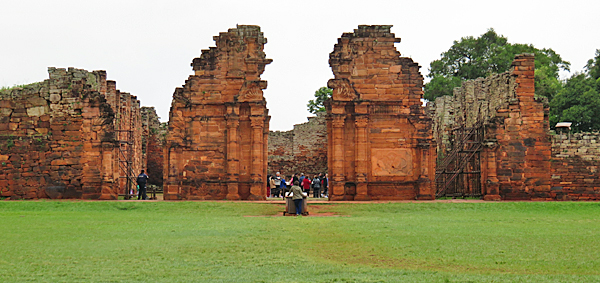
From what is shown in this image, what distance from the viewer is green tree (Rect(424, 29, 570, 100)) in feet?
156

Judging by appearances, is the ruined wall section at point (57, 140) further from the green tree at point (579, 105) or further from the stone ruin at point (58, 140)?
the green tree at point (579, 105)

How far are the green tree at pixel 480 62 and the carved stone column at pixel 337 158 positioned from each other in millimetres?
25156

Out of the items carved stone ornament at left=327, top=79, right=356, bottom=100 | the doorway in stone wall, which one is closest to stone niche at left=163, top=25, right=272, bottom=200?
carved stone ornament at left=327, top=79, right=356, bottom=100

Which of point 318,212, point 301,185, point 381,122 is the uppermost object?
point 381,122

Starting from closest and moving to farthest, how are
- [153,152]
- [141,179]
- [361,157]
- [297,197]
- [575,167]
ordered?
[297,197] < [361,157] < [575,167] < [141,179] < [153,152]

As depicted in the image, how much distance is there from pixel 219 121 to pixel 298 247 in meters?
12.9

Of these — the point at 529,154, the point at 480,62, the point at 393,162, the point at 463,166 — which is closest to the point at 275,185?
the point at 393,162

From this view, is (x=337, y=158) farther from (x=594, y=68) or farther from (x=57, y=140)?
(x=594, y=68)

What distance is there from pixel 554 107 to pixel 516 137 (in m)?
18.6

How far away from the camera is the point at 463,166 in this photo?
2597 centimetres

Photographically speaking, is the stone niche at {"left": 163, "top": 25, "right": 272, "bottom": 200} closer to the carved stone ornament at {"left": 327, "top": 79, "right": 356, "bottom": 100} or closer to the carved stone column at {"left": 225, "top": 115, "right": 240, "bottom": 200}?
the carved stone column at {"left": 225, "top": 115, "right": 240, "bottom": 200}

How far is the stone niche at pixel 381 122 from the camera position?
913 inches

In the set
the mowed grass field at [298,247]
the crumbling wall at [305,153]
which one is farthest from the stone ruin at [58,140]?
the crumbling wall at [305,153]

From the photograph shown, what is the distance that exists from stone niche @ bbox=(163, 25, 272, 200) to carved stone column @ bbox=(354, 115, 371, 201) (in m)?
3.04
